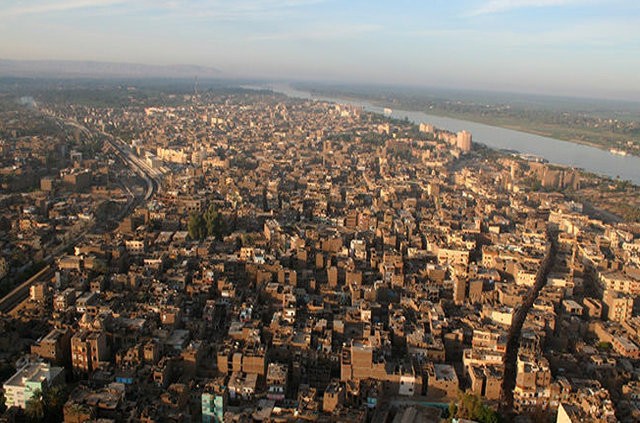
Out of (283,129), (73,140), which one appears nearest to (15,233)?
(73,140)

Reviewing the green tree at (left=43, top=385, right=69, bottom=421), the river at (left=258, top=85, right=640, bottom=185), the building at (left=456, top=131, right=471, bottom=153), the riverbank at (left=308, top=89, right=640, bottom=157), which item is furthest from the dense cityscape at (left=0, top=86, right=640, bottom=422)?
the riverbank at (left=308, top=89, right=640, bottom=157)

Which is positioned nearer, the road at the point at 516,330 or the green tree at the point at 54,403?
the green tree at the point at 54,403

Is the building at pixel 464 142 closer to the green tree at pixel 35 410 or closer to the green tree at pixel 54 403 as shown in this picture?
the green tree at pixel 54 403

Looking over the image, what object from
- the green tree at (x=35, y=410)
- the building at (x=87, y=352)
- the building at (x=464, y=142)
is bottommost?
the green tree at (x=35, y=410)

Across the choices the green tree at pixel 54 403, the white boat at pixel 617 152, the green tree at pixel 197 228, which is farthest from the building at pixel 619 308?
the white boat at pixel 617 152

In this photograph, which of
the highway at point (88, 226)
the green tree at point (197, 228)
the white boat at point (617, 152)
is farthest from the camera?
the white boat at point (617, 152)

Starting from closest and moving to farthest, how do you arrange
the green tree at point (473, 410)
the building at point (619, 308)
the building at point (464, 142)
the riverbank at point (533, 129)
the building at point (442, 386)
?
the green tree at point (473, 410) < the building at point (442, 386) < the building at point (619, 308) < the building at point (464, 142) < the riverbank at point (533, 129)

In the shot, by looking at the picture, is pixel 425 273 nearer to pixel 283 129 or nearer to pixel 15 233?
pixel 15 233
